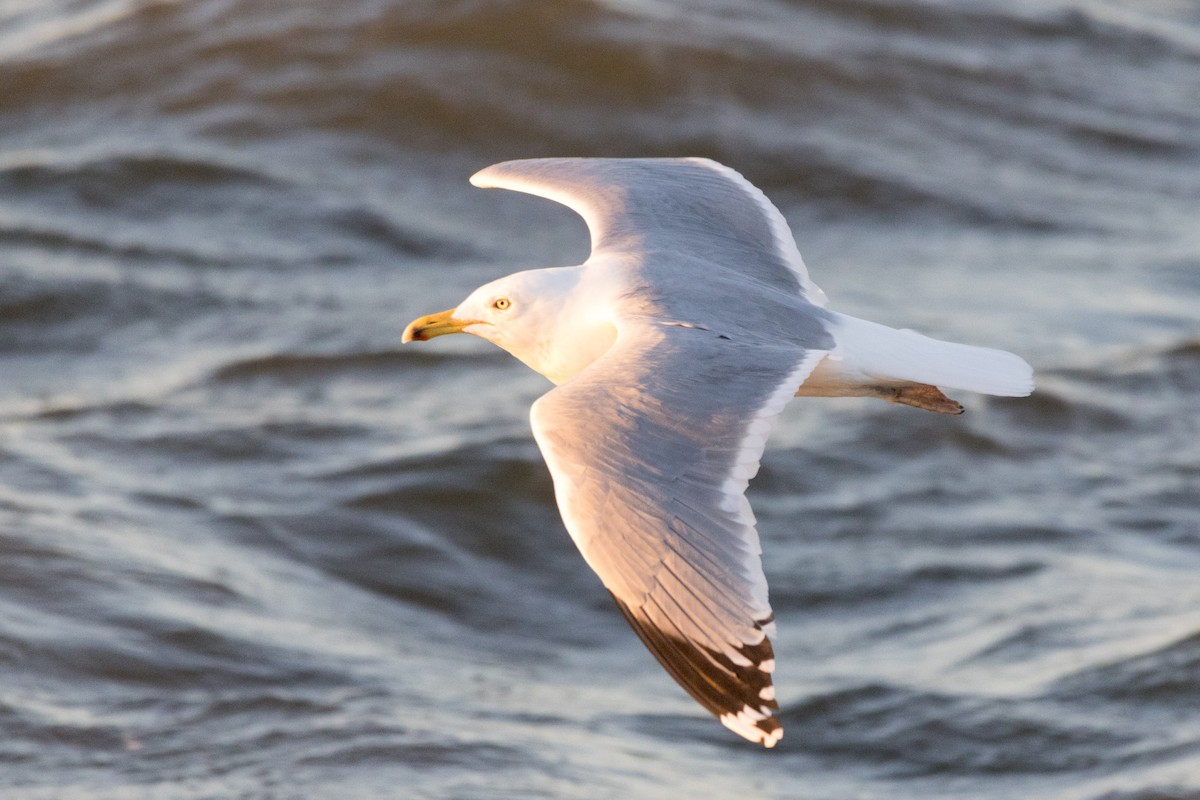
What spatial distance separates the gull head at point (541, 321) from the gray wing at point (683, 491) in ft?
1.34

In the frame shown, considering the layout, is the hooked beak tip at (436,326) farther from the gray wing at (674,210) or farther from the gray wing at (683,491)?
the gray wing at (683,491)

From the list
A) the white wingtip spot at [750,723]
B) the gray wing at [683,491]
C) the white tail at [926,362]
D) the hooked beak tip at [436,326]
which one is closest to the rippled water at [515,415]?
the hooked beak tip at [436,326]

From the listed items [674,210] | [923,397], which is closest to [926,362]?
[923,397]

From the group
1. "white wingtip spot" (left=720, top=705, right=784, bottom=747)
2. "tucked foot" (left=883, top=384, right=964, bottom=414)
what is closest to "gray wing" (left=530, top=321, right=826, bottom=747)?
"white wingtip spot" (left=720, top=705, right=784, bottom=747)

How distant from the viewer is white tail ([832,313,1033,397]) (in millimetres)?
4090

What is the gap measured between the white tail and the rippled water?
2.56 meters

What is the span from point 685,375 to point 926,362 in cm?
71

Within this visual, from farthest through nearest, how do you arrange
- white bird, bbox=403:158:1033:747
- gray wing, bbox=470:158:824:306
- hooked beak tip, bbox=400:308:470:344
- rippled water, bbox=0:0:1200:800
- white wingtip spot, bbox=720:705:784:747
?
rippled water, bbox=0:0:1200:800
gray wing, bbox=470:158:824:306
hooked beak tip, bbox=400:308:470:344
white bird, bbox=403:158:1033:747
white wingtip spot, bbox=720:705:784:747

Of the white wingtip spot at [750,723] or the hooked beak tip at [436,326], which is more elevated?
the hooked beak tip at [436,326]

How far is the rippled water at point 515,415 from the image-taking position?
679 cm

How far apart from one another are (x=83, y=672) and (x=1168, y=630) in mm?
4485

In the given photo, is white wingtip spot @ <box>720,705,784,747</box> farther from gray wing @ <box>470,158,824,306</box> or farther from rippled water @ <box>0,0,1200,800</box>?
rippled water @ <box>0,0,1200,800</box>

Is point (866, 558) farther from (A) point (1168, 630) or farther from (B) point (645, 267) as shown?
(B) point (645, 267)

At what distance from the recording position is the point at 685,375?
3.77 meters
